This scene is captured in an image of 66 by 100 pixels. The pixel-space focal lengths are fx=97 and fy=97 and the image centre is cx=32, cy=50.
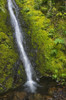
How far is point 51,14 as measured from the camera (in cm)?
1126

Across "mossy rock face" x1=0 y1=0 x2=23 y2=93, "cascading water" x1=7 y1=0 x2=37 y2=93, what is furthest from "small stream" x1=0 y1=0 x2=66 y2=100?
"mossy rock face" x1=0 y1=0 x2=23 y2=93

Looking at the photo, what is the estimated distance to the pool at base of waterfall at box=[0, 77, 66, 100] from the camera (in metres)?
6.76

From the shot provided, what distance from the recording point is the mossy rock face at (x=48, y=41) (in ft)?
27.8

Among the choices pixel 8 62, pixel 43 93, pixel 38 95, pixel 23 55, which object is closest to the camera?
pixel 38 95

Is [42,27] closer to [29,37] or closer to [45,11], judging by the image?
[29,37]

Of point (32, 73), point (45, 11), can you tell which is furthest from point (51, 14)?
point (32, 73)

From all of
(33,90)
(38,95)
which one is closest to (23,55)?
(33,90)

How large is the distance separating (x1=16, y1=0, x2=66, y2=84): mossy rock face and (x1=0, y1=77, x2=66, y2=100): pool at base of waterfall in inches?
30.6

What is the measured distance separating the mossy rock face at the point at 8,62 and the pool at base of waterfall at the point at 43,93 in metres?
0.47

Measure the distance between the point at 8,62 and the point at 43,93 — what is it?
3.71 meters

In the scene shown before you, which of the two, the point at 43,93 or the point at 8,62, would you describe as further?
the point at 8,62

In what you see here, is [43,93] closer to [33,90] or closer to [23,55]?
[33,90]

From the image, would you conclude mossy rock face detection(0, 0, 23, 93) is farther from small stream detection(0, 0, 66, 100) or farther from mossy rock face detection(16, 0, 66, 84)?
mossy rock face detection(16, 0, 66, 84)

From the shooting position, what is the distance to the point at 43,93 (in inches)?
282
